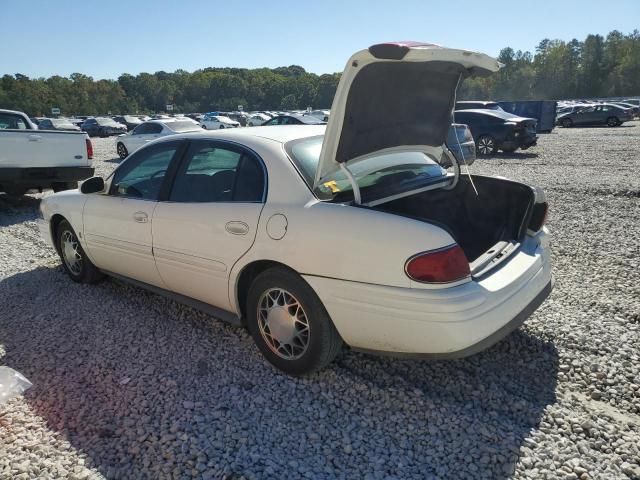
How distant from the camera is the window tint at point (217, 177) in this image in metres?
3.17

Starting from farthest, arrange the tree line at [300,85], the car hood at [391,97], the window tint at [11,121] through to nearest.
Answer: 1. the tree line at [300,85]
2. the window tint at [11,121]
3. the car hood at [391,97]

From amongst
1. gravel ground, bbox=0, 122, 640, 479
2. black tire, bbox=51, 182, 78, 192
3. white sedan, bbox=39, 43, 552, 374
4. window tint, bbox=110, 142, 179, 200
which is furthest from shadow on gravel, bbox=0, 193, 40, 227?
white sedan, bbox=39, 43, 552, 374

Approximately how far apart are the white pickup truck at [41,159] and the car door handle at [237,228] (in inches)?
250

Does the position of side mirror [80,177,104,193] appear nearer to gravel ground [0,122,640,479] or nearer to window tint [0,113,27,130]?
gravel ground [0,122,640,479]

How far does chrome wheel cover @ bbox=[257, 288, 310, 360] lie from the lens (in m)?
2.94

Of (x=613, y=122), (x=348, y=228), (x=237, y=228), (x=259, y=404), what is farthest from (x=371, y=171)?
(x=613, y=122)

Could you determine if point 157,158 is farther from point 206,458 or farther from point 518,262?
point 518,262

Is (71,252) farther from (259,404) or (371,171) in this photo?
(371,171)

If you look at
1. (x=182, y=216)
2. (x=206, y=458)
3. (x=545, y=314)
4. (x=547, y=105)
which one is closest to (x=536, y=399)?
(x=545, y=314)

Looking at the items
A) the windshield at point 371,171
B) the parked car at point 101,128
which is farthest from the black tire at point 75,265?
the parked car at point 101,128

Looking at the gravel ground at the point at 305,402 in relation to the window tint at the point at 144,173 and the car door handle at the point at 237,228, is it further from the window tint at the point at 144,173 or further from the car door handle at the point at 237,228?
the window tint at the point at 144,173

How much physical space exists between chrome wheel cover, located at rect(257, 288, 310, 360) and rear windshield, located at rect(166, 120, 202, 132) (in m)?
14.8

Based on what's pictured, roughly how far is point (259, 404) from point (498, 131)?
14.7 metres

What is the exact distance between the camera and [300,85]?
4865 inches
